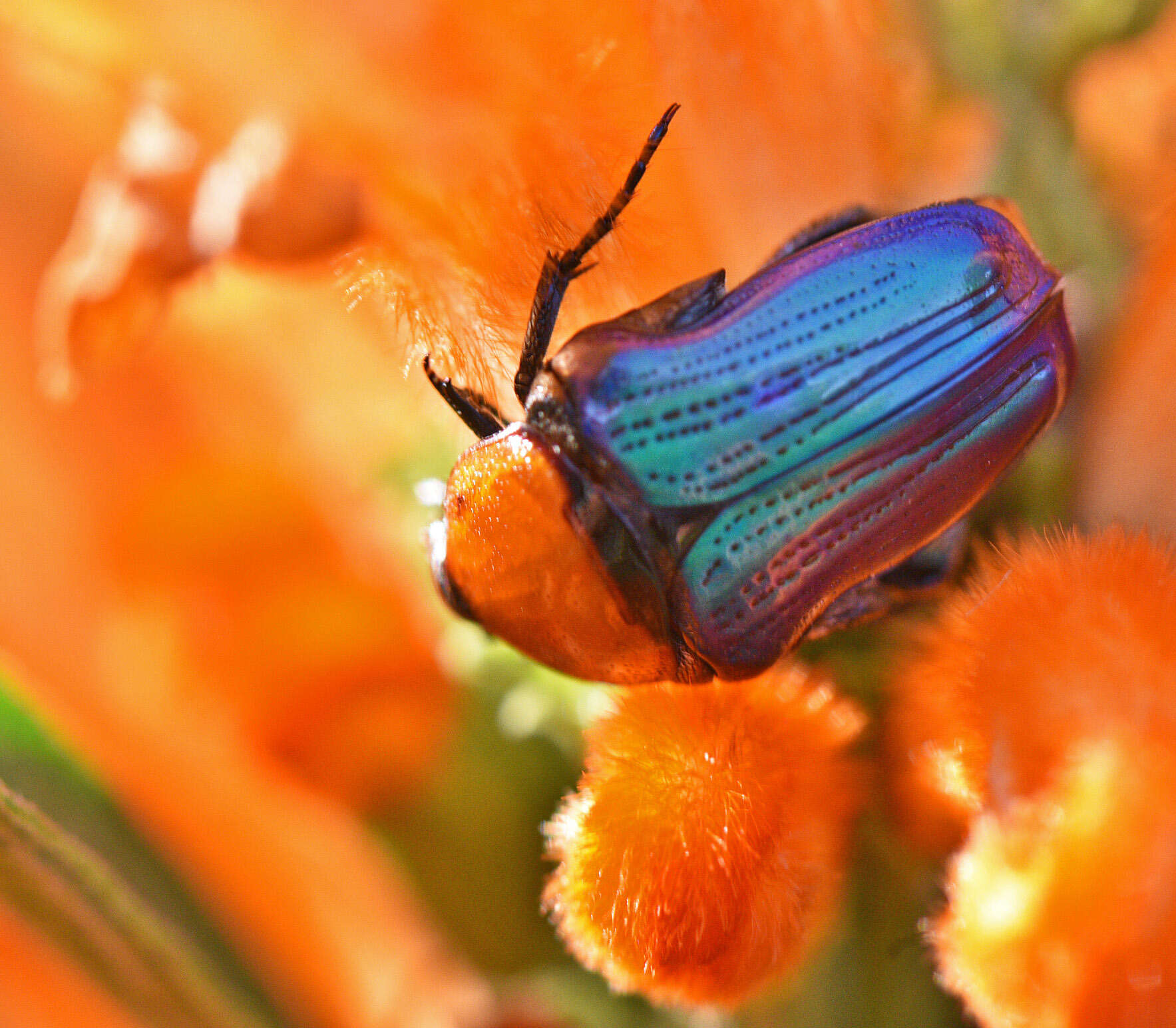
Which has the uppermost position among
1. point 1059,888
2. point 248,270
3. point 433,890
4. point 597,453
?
Result: point 248,270

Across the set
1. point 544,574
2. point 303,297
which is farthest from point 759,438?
point 303,297

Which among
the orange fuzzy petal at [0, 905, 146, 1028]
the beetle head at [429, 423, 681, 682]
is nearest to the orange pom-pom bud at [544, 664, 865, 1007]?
the beetle head at [429, 423, 681, 682]

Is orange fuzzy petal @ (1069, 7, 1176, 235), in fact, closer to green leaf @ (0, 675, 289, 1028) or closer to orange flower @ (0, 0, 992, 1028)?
orange flower @ (0, 0, 992, 1028)

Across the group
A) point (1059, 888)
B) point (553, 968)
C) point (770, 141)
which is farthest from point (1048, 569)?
point (553, 968)

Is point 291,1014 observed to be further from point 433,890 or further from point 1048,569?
point 1048,569

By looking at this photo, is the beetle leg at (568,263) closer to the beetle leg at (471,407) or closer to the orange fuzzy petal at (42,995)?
the beetle leg at (471,407)
